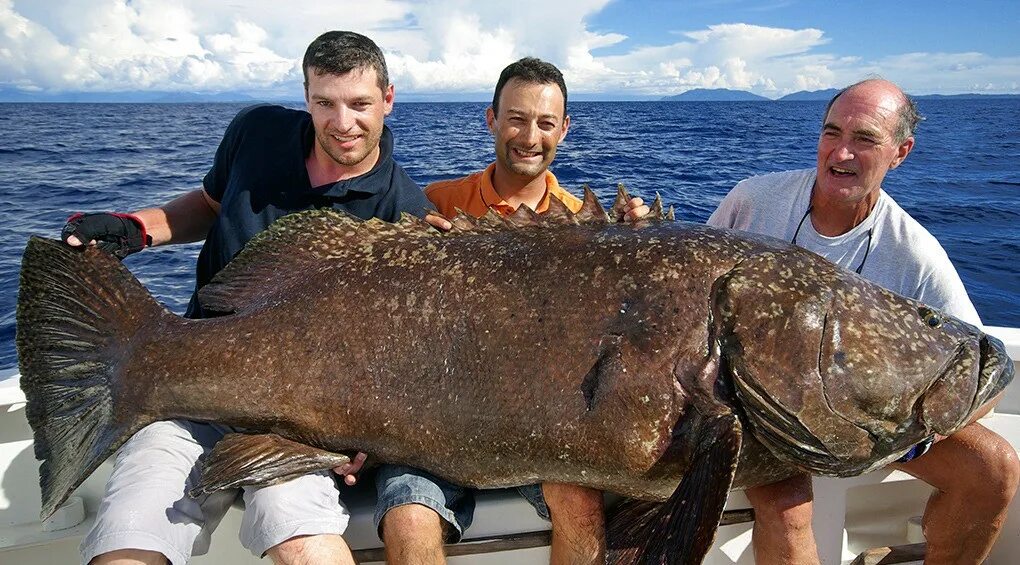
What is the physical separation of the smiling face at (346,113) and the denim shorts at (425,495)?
1627 millimetres

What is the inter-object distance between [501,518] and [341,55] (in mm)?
2391

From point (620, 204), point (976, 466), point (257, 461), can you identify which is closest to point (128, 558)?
point (257, 461)

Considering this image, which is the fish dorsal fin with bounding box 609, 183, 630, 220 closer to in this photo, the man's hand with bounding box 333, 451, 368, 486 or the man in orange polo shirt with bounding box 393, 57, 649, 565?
the man in orange polo shirt with bounding box 393, 57, 649, 565

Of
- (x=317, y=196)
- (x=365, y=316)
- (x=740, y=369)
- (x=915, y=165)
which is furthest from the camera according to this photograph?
(x=915, y=165)

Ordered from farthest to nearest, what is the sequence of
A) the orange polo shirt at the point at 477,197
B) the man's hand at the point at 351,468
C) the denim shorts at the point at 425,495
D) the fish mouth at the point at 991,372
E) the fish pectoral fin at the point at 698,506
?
the orange polo shirt at the point at 477,197
the man's hand at the point at 351,468
the denim shorts at the point at 425,495
the fish mouth at the point at 991,372
the fish pectoral fin at the point at 698,506

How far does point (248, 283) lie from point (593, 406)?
1654 millimetres

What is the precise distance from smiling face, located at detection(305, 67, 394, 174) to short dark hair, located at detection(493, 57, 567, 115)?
1.06 metres

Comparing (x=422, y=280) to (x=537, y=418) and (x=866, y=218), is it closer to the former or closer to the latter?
(x=537, y=418)

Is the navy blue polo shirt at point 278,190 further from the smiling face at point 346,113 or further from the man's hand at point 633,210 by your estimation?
the man's hand at point 633,210

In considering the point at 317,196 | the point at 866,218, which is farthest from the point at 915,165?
the point at 317,196

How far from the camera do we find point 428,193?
15.7 ft

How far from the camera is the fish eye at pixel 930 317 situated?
271 centimetres

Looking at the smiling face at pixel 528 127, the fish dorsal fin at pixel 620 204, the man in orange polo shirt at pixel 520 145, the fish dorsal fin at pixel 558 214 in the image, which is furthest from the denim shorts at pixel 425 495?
the smiling face at pixel 528 127

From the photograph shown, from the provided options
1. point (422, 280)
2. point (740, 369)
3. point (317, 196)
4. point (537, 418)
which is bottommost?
point (537, 418)
